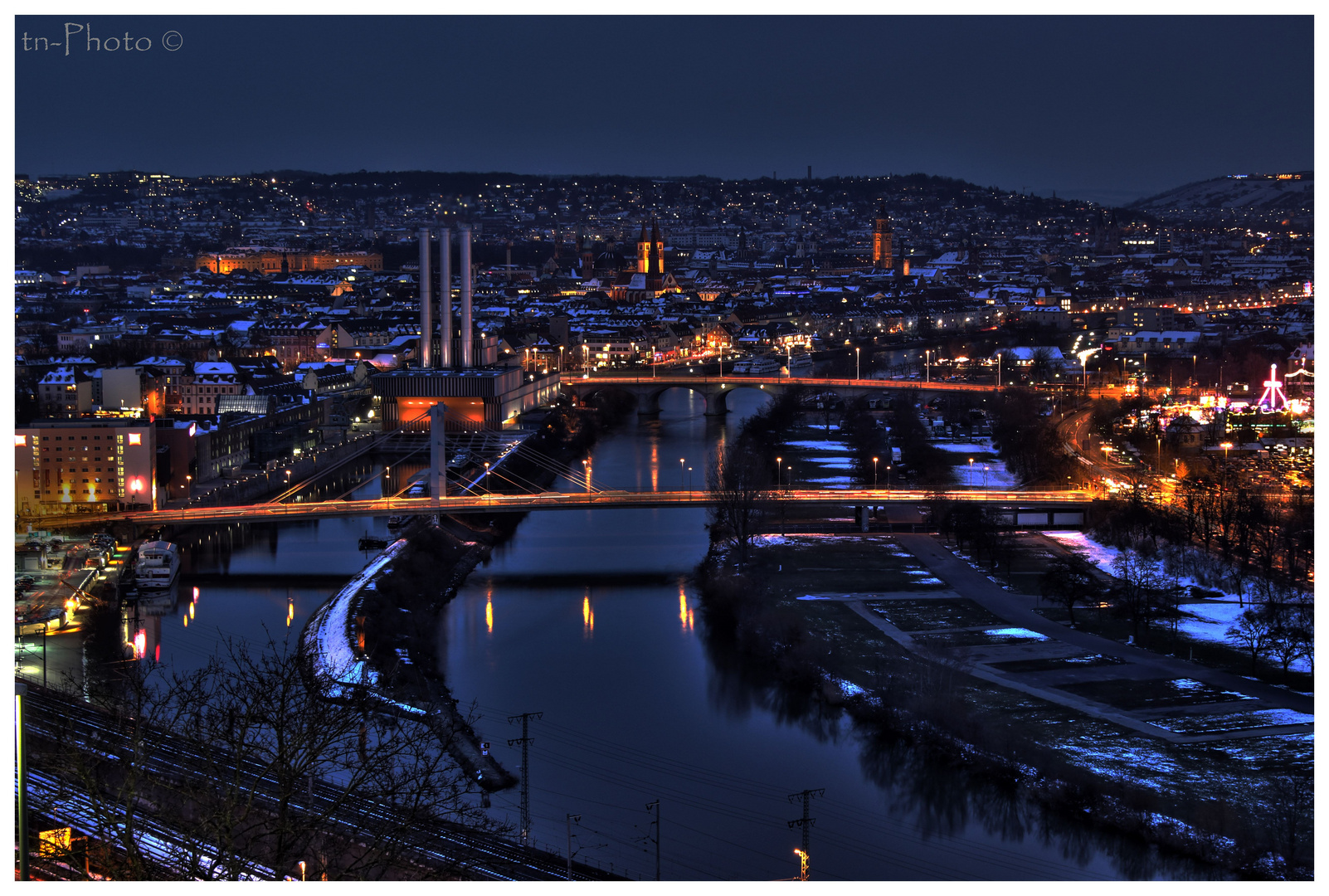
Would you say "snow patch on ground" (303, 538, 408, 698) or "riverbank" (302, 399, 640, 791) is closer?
"riverbank" (302, 399, 640, 791)

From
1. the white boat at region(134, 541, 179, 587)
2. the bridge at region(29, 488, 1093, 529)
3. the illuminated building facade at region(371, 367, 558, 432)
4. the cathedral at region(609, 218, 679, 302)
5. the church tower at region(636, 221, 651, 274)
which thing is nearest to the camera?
the white boat at region(134, 541, 179, 587)

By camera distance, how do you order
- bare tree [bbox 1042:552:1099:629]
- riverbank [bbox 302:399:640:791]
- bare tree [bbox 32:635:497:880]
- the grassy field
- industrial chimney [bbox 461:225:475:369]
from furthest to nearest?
industrial chimney [bbox 461:225:475:369]
bare tree [bbox 1042:552:1099:629]
the grassy field
riverbank [bbox 302:399:640:791]
bare tree [bbox 32:635:497:880]

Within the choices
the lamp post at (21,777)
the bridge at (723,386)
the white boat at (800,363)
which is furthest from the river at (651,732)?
the white boat at (800,363)

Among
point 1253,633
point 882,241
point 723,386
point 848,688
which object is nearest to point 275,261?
point 882,241

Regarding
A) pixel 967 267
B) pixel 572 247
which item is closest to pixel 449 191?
pixel 572 247

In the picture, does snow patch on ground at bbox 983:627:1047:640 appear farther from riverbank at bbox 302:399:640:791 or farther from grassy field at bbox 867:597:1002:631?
riverbank at bbox 302:399:640:791

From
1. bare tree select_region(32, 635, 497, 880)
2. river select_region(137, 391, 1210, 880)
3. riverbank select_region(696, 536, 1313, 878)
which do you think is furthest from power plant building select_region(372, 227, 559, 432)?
bare tree select_region(32, 635, 497, 880)

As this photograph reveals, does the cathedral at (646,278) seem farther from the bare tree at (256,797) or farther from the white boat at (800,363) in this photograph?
the bare tree at (256,797)

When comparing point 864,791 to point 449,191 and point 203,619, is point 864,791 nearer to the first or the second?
point 203,619
